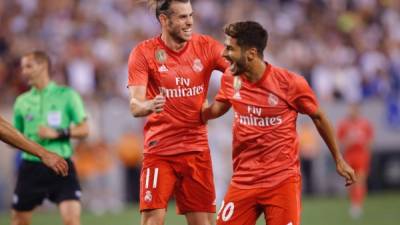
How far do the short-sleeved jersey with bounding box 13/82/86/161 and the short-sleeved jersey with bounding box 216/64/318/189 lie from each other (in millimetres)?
3125

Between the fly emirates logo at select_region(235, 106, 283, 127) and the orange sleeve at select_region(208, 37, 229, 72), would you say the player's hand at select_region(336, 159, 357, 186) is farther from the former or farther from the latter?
the orange sleeve at select_region(208, 37, 229, 72)

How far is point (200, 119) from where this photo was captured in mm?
10352

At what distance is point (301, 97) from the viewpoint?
924 cm

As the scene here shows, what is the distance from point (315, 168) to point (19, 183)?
479 inches

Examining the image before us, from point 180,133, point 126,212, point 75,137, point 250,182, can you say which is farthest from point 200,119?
point 126,212

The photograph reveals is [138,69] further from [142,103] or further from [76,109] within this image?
[76,109]

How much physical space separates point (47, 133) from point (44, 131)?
0.04m

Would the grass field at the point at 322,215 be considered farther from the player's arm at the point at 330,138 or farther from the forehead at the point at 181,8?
the player's arm at the point at 330,138

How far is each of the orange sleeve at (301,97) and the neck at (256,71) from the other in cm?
30

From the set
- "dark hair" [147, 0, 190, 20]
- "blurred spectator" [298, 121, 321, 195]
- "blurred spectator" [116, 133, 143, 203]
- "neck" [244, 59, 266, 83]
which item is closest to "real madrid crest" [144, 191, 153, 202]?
"neck" [244, 59, 266, 83]

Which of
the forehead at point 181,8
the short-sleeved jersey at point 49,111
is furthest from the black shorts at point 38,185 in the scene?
the forehead at point 181,8

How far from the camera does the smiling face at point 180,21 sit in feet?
33.3

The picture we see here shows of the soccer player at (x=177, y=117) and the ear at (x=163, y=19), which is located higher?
the ear at (x=163, y=19)

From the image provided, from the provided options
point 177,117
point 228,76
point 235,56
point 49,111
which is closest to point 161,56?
point 177,117
